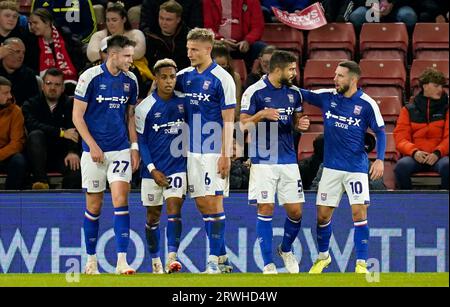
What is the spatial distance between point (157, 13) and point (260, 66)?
1.69m

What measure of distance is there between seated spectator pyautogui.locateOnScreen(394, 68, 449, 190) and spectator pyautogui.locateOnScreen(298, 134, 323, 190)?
0.89 m

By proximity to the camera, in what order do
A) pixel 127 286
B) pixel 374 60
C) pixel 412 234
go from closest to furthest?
pixel 127 286 < pixel 412 234 < pixel 374 60

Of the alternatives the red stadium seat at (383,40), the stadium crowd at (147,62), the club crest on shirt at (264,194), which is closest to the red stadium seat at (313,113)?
the stadium crowd at (147,62)

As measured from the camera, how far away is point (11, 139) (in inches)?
622

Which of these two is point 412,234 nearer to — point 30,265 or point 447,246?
point 447,246

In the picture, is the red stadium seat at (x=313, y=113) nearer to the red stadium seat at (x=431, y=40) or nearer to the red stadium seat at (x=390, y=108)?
the red stadium seat at (x=390, y=108)

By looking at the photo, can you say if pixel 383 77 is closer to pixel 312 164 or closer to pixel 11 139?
pixel 312 164

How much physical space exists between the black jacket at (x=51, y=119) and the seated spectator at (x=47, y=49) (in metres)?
0.92

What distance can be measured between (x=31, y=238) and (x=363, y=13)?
5372 millimetres

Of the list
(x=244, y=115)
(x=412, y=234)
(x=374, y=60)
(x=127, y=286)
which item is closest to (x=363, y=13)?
(x=374, y=60)

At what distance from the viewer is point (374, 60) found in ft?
57.7

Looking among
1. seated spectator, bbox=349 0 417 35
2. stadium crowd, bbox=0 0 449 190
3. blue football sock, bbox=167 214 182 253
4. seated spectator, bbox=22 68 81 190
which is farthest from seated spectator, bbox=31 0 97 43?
blue football sock, bbox=167 214 182 253

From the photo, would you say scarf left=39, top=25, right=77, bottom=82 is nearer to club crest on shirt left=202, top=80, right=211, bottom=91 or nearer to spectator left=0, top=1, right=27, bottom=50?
spectator left=0, top=1, right=27, bottom=50

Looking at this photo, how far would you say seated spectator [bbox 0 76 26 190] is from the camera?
15680 millimetres
